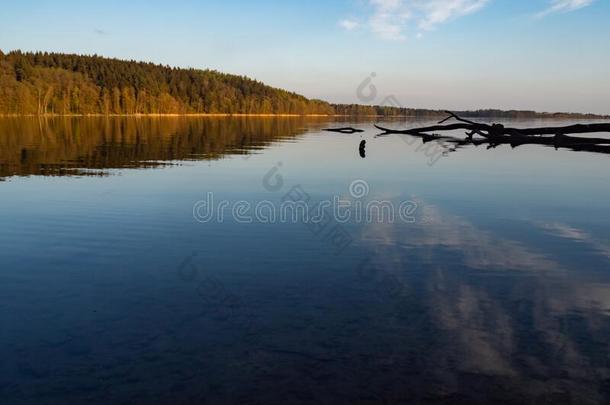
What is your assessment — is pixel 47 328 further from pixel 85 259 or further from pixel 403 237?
pixel 403 237

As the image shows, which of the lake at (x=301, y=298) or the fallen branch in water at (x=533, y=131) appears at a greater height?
the fallen branch in water at (x=533, y=131)

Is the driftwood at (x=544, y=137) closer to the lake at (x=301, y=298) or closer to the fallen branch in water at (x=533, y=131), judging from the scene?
the fallen branch in water at (x=533, y=131)

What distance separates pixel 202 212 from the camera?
75.7 feet

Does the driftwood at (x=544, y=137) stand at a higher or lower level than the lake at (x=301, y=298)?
higher

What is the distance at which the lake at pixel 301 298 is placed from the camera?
8.33 meters

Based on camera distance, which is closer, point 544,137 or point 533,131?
point 533,131

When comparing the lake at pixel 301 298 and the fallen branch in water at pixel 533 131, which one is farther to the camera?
the lake at pixel 301 298

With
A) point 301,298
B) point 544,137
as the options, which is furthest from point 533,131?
point 301,298

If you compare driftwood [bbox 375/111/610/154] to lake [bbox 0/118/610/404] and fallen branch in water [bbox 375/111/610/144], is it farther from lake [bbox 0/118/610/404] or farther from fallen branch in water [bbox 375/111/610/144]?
lake [bbox 0/118/610/404]

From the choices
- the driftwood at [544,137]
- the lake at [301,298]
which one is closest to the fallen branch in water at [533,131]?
the driftwood at [544,137]

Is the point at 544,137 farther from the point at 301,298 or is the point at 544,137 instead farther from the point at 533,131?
the point at 301,298

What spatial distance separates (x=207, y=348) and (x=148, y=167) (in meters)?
33.6

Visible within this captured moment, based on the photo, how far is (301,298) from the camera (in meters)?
12.1

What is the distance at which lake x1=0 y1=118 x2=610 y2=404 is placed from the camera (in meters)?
8.33
